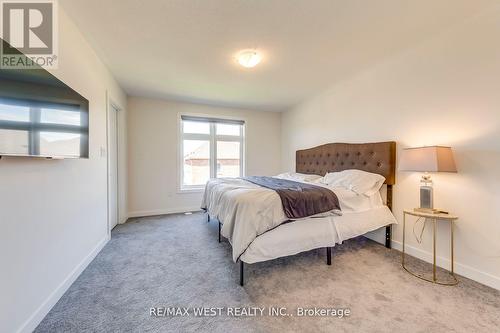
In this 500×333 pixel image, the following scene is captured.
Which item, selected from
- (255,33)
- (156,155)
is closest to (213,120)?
(156,155)

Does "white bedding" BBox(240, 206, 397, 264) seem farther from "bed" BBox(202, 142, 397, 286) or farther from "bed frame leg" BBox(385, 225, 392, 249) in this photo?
"bed frame leg" BBox(385, 225, 392, 249)

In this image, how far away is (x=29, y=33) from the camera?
1.46 metres

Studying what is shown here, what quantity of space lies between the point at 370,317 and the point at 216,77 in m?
3.21

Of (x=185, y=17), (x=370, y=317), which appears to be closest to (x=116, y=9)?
(x=185, y=17)

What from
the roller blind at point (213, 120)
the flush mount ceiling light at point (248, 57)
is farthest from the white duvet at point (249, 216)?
the roller blind at point (213, 120)

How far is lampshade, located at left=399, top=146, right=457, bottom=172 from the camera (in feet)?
6.11

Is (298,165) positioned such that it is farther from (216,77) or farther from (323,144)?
(216,77)

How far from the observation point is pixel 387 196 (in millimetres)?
2652

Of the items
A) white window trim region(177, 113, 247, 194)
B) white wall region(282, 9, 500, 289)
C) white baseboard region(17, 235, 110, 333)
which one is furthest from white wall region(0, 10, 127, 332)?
white wall region(282, 9, 500, 289)

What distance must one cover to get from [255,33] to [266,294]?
2.43 m

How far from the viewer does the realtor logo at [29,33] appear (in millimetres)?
1156

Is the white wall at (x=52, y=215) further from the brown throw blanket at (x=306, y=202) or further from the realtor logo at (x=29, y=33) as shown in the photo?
the brown throw blanket at (x=306, y=202)

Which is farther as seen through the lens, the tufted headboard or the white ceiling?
the tufted headboard

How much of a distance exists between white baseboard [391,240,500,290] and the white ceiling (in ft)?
7.66
